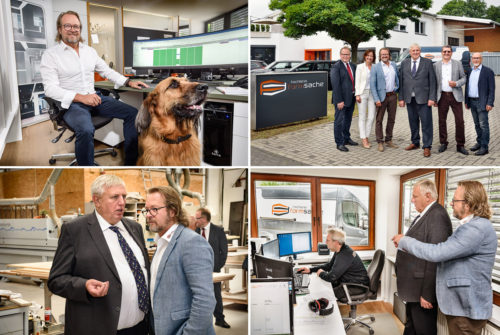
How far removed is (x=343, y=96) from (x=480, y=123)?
1176 mm

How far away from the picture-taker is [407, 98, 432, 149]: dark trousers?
12.3 ft

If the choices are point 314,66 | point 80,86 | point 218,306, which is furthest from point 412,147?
point 80,86

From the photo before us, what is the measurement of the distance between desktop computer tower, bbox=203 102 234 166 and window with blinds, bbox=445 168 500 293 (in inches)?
69.8

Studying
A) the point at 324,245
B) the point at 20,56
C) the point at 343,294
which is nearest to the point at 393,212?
the point at 324,245

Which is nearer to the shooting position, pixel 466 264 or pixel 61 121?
pixel 466 264

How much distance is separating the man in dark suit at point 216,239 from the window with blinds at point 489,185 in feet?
6.01

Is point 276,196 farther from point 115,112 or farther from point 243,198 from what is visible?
point 115,112

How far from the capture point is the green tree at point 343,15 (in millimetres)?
3555

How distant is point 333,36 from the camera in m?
3.68

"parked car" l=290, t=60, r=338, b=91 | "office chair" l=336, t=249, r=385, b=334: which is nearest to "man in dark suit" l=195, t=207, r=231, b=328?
"parked car" l=290, t=60, r=338, b=91

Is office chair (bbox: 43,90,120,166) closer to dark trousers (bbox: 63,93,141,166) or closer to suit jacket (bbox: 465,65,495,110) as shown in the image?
dark trousers (bbox: 63,93,141,166)

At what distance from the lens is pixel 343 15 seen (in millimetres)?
3539

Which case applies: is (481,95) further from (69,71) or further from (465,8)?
(69,71)

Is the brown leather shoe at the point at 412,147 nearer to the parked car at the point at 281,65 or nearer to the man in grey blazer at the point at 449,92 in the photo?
the man in grey blazer at the point at 449,92
